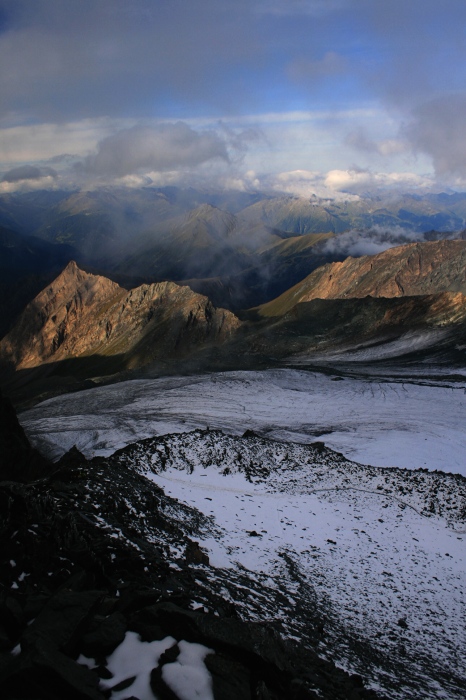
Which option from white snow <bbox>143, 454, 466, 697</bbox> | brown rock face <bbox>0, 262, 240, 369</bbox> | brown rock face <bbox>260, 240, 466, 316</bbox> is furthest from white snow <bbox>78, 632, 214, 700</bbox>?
brown rock face <bbox>260, 240, 466, 316</bbox>

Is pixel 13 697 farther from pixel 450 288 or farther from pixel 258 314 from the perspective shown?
pixel 258 314

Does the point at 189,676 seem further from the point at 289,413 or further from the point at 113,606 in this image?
the point at 289,413

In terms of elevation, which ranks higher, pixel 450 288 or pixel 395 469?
pixel 450 288

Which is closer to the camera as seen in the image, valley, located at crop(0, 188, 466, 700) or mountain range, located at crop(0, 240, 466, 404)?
valley, located at crop(0, 188, 466, 700)

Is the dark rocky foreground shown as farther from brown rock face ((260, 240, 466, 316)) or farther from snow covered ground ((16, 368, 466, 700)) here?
brown rock face ((260, 240, 466, 316))

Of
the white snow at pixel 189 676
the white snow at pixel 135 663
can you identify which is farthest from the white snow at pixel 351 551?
the white snow at pixel 135 663

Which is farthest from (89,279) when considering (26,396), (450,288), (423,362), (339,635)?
(339,635)
